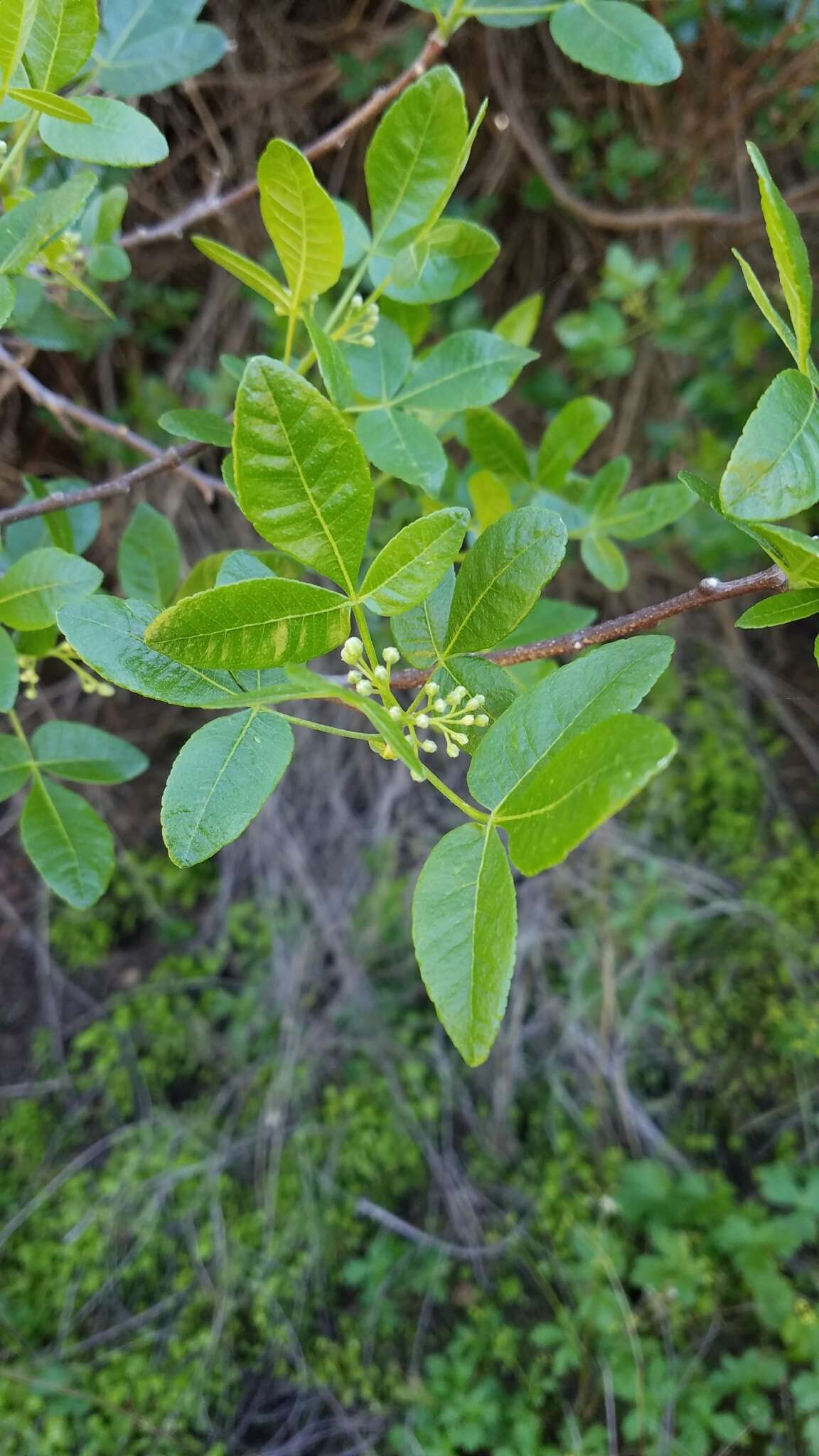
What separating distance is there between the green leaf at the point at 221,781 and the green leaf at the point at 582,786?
137mm

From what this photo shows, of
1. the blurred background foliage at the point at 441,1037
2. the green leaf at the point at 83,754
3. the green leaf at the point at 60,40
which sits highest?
the green leaf at the point at 60,40

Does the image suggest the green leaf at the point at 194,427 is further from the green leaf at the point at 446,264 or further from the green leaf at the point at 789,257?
the green leaf at the point at 789,257

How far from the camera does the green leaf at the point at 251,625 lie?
1.33 ft

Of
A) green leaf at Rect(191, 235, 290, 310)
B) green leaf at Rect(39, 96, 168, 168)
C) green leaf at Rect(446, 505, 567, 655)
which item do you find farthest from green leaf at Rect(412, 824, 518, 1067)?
green leaf at Rect(39, 96, 168, 168)

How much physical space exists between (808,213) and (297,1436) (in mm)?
2581

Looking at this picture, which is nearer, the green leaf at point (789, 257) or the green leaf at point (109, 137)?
the green leaf at point (789, 257)

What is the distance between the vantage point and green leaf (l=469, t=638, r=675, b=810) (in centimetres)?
43

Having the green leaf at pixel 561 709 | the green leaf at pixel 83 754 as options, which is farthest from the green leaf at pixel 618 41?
the green leaf at pixel 83 754

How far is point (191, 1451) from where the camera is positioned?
A: 1591 mm

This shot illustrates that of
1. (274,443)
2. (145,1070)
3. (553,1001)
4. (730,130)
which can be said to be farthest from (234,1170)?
(730,130)

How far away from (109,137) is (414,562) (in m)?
0.36

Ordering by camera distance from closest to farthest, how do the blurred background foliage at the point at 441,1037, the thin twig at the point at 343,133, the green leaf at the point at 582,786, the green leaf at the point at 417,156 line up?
the green leaf at the point at 582,786
the green leaf at the point at 417,156
the thin twig at the point at 343,133
the blurred background foliage at the point at 441,1037

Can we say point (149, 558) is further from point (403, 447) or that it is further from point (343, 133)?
point (343, 133)

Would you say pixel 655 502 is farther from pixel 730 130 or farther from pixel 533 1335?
pixel 533 1335
